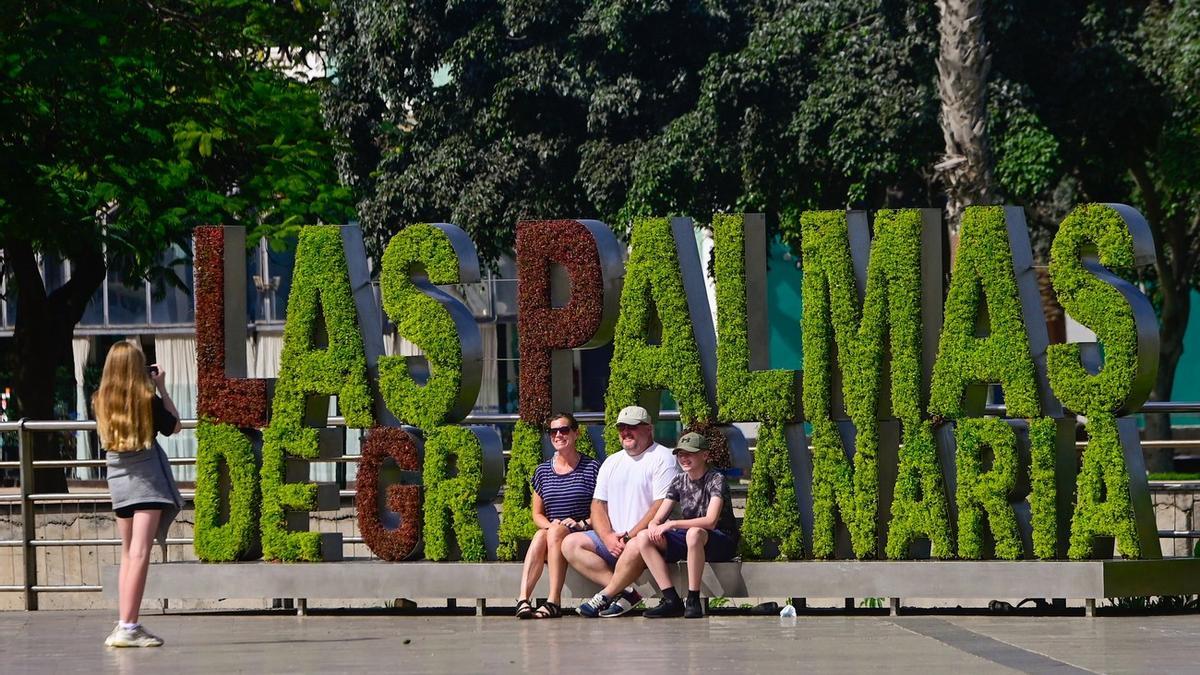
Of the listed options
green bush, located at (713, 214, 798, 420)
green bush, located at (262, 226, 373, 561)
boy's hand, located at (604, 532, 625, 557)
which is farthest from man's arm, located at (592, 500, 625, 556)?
green bush, located at (262, 226, 373, 561)

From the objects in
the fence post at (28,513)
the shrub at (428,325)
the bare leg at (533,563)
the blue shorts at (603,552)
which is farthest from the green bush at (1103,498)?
the fence post at (28,513)

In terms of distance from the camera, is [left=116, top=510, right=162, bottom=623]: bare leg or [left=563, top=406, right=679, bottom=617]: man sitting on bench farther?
[left=563, top=406, right=679, bottom=617]: man sitting on bench

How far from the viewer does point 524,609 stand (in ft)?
41.9

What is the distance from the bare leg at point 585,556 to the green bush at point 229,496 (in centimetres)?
247

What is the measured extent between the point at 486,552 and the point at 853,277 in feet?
9.99

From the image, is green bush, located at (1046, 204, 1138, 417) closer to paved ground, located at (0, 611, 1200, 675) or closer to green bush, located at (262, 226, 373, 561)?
paved ground, located at (0, 611, 1200, 675)

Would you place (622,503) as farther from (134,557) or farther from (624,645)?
(134,557)

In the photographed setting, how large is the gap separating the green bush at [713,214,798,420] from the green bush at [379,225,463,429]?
1.77 m

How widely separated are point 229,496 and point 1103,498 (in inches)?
234

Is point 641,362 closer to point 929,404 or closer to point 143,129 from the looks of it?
point 929,404

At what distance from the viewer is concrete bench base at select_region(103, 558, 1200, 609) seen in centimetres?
1222

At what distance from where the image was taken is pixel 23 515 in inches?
571

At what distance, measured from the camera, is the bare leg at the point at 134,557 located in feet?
Result: 36.9

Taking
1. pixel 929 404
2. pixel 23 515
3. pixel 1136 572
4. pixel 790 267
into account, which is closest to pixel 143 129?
pixel 23 515
